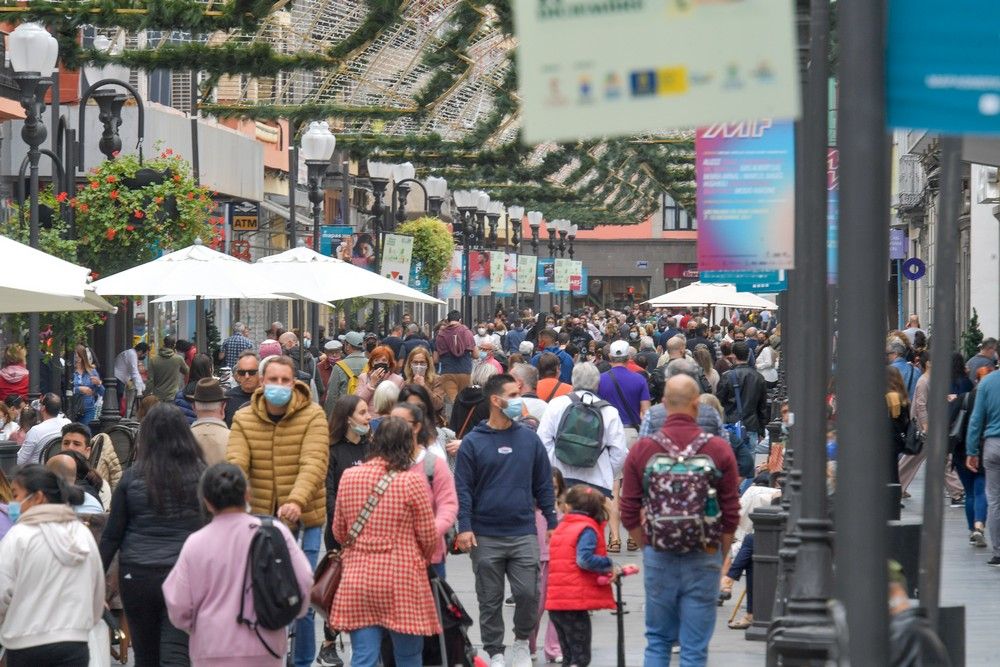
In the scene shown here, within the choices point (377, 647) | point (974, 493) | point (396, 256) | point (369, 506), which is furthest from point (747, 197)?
point (396, 256)

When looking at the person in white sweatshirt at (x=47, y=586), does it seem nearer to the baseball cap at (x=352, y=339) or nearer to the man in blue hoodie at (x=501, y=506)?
the man in blue hoodie at (x=501, y=506)

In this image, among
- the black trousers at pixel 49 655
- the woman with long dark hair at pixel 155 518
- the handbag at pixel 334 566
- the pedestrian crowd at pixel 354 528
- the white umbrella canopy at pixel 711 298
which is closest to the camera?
the pedestrian crowd at pixel 354 528

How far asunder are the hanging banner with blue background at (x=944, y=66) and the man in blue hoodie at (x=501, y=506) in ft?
23.5

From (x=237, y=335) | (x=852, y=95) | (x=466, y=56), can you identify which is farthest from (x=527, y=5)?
(x=237, y=335)

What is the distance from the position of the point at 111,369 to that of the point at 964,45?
605 inches

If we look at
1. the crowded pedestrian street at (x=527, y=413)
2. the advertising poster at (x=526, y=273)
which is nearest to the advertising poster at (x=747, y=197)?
the crowded pedestrian street at (x=527, y=413)

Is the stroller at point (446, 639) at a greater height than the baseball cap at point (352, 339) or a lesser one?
lesser

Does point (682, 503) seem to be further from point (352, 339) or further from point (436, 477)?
point (352, 339)

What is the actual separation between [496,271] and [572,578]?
40268 millimetres

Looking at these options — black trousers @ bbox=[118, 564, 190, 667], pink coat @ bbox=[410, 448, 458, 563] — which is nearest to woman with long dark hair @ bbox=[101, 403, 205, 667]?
black trousers @ bbox=[118, 564, 190, 667]

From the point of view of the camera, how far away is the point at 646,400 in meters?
17.4

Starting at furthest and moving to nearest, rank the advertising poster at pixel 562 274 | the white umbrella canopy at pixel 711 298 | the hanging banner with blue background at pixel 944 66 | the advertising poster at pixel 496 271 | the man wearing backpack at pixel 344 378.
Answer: the advertising poster at pixel 562 274 → the advertising poster at pixel 496 271 → the white umbrella canopy at pixel 711 298 → the man wearing backpack at pixel 344 378 → the hanging banner with blue background at pixel 944 66

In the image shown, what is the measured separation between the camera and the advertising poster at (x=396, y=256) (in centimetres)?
3306

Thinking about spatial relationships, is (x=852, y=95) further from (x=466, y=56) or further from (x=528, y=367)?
(x=466, y=56)
